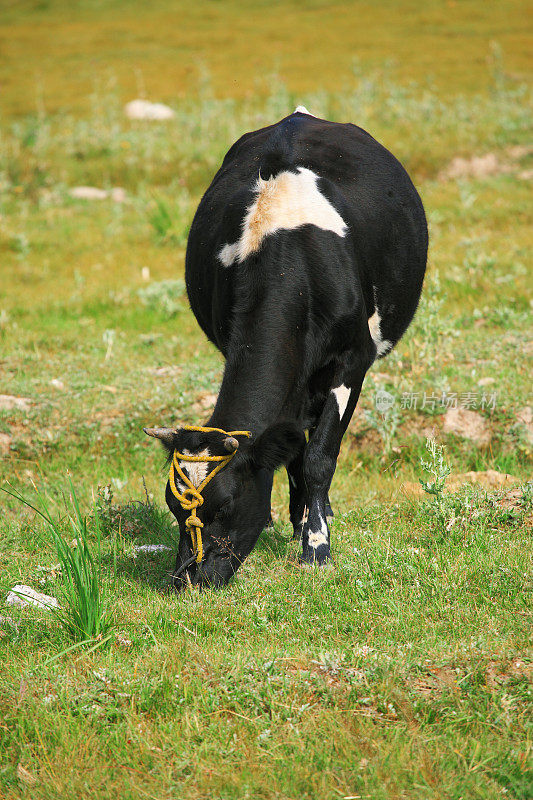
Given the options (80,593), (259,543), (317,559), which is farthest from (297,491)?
(80,593)

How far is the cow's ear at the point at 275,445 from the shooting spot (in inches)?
185

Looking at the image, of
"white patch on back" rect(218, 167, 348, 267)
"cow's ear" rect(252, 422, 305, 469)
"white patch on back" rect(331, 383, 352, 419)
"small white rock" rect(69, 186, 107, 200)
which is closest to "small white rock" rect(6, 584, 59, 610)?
"cow's ear" rect(252, 422, 305, 469)

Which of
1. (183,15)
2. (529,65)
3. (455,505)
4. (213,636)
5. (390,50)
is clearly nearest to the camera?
(213,636)

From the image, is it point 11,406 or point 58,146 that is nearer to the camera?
point 11,406

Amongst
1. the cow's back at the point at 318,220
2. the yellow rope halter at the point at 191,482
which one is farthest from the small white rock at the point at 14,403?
the yellow rope halter at the point at 191,482

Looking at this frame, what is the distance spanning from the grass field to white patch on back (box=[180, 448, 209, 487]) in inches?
26.0

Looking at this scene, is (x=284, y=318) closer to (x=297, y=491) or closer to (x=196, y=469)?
(x=196, y=469)

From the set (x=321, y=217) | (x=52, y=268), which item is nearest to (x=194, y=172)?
(x=52, y=268)

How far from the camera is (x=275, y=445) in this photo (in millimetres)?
4719

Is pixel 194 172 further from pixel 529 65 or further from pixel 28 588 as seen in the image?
pixel 529 65

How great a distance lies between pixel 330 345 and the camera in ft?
17.4

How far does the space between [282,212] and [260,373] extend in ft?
3.45

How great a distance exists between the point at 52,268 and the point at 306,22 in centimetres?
3324

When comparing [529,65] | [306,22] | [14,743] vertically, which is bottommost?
[14,743]
